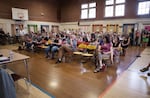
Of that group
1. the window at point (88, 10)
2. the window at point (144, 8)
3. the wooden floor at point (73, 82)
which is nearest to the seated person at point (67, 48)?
the wooden floor at point (73, 82)

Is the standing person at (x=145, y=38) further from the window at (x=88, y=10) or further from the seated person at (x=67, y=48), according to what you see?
the seated person at (x=67, y=48)

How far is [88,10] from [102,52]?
414 inches

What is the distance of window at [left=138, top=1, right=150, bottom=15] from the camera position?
981 centimetres

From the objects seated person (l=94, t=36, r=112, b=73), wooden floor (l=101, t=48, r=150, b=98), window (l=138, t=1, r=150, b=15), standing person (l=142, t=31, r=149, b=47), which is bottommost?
wooden floor (l=101, t=48, r=150, b=98)

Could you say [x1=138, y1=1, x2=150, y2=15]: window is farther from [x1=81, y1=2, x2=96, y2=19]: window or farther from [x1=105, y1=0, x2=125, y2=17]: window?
[x1=81, y1=2, x2=96, y2=19]: window

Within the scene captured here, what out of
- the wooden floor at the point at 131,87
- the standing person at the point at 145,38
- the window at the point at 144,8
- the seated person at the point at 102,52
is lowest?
the wooden floor at the point at 131,87

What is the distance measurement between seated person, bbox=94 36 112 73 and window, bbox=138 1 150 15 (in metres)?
8.16

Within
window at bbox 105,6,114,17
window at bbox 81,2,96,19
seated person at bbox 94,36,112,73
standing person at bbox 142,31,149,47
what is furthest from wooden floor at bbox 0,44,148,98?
window at bbox 81,2,96,19

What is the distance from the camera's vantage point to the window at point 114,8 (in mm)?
11156

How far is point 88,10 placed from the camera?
1331cm

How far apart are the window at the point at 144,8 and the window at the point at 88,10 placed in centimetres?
446

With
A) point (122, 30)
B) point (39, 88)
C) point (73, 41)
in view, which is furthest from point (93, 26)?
point (39, 88)

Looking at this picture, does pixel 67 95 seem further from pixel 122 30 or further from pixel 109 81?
pixel 122 30

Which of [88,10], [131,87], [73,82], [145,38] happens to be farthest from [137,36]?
[73,82]
